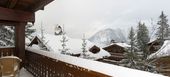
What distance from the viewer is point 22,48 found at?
7.55 m

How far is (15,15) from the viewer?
7.01 m

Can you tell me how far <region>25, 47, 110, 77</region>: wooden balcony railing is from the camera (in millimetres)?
2922

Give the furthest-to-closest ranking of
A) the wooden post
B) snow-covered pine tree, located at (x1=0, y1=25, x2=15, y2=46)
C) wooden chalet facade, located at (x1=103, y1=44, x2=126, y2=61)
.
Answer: wooden chalet facade, located at (x1=103, y1=44, x2=126, y2=61) → snow-covered pine tree, located at (x1=0, y1=25, x2=15, y2=46) → the wooden post

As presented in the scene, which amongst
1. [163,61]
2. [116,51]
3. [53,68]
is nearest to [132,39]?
[163,61]

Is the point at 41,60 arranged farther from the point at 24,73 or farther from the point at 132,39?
the point at 132,39

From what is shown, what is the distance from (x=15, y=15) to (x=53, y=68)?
11.3 feet

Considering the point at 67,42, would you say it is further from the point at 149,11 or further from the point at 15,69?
the point at 15,69

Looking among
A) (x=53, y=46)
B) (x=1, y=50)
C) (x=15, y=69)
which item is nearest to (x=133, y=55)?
(x=53, y=46)

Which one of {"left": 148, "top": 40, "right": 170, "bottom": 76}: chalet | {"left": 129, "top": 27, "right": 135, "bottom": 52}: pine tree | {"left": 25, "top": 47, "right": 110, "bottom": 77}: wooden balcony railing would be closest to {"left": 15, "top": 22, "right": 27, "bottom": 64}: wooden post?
A: {"left": 25, "top": 47, "right": 110, "bottom": 77}: wooden balcony railing

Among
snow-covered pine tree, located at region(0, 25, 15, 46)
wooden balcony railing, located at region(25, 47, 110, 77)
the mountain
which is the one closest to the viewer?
wooden balcony railing, located at region(25, 47, 110, 77)

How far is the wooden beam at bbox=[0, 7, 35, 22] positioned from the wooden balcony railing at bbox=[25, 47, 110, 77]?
1.16 metres

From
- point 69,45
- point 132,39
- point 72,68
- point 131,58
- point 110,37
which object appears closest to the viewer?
point 72,68

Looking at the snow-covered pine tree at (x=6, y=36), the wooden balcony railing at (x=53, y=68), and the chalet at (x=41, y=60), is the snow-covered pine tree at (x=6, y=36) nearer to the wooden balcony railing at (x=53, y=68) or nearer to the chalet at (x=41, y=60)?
the chalet at (x=41, y=60)

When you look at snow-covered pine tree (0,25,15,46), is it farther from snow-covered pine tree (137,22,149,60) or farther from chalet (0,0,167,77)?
snow-covered pine tree (137,22,149,60)
